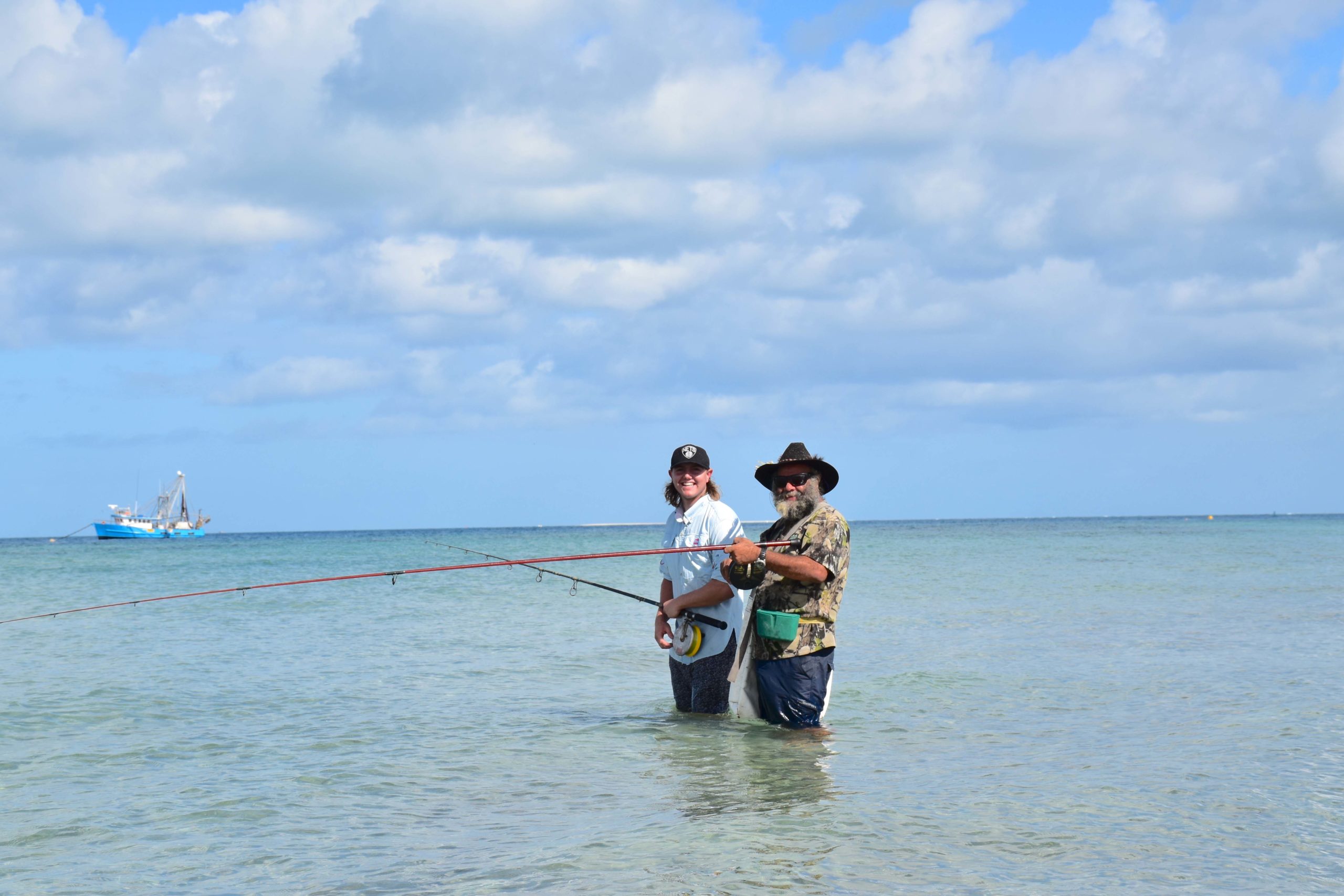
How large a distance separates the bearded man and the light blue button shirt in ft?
0.67

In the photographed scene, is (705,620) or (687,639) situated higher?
(705,620)

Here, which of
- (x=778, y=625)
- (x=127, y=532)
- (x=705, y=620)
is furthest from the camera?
(x=127, y=532)

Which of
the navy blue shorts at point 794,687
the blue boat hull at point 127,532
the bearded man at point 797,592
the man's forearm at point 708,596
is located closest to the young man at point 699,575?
the man's forearm at point 708,596

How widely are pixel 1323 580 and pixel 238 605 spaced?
20.3 metres

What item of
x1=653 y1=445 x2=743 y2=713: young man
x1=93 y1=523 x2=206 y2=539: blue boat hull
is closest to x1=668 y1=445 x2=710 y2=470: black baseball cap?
x1=653 y1=445 x2=743 y2=713: young man

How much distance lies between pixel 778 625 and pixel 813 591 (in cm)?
26

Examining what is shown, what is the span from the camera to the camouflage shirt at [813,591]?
618 cm

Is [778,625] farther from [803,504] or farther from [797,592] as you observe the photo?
[803,504]

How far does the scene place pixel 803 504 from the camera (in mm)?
6348

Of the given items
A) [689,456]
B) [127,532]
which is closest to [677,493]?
[689,456]

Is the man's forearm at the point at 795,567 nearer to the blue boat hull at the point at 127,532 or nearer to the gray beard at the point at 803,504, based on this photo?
the gray beard at the point at 803,504

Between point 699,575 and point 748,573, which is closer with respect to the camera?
point 748,573

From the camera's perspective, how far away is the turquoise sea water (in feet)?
15.4

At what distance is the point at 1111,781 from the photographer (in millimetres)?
6082
